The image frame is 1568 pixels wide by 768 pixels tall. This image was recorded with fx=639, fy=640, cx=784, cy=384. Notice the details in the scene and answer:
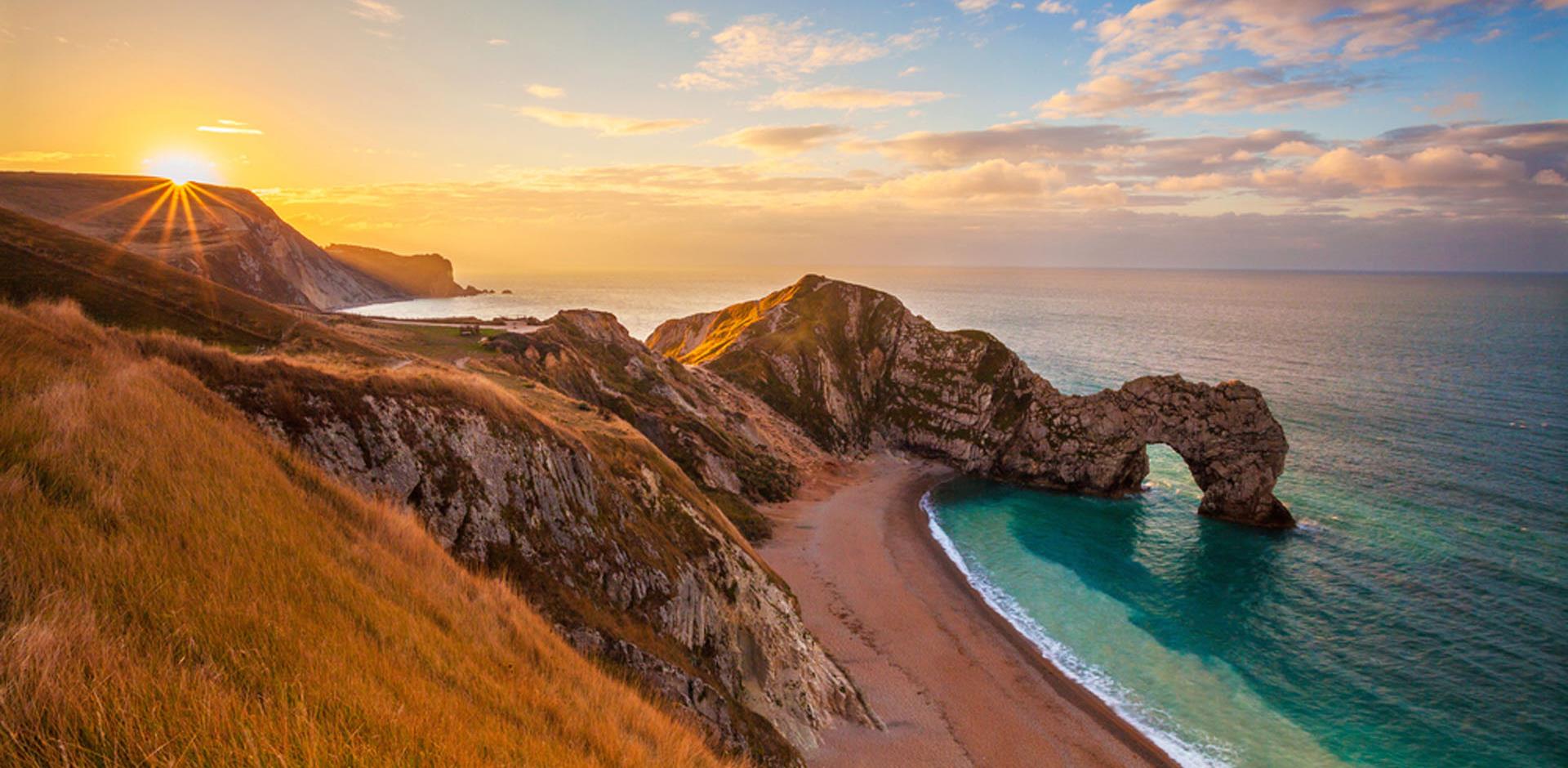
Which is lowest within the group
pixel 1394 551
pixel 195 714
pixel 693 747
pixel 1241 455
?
pixel 1394 551

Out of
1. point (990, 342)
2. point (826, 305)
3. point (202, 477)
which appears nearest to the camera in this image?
point (202, 477)

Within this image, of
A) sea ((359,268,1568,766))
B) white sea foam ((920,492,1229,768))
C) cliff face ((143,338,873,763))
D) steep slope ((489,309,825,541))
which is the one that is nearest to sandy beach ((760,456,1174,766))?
white sea foam ((920,492,1229,768))

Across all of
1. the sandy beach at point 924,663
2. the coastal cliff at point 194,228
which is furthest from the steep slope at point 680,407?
the coastal cliff at point 194,228

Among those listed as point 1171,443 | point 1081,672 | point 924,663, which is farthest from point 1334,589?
A: point 924,663

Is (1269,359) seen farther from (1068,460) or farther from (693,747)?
(693,747)

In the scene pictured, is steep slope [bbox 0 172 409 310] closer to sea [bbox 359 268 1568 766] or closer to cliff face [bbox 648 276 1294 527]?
cliff face [bbox 648 276 1294 527]

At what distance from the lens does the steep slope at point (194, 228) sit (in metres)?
108

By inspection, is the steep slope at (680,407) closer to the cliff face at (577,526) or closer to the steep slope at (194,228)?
the cliff face at (577,526)

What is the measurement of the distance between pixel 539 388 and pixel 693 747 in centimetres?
3086

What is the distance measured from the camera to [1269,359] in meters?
132

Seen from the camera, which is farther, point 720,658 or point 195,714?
point 720,658

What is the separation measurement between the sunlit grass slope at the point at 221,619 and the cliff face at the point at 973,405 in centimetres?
6868

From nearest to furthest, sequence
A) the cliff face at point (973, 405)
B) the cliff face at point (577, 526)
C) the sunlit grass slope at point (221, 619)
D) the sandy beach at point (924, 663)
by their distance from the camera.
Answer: the sunlit grass slope at point (221, 619), the cliff face at point (577, 526), the sandy beach at point (924, 663), the cliff face at point (973, 405)

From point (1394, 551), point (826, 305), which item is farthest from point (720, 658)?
point (826, 305)
